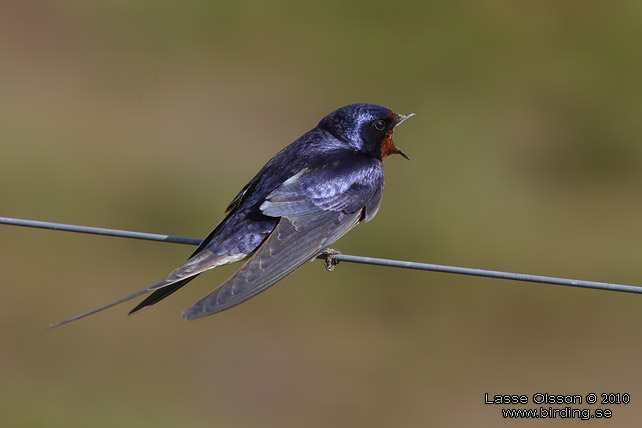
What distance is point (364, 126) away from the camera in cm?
450

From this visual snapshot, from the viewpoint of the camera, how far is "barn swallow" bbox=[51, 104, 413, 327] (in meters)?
3.71

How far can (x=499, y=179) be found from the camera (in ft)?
35.9

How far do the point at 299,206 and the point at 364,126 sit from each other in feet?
2.07

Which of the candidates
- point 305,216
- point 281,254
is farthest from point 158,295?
point 305,216

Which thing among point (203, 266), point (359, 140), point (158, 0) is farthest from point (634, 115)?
point (203, 266)

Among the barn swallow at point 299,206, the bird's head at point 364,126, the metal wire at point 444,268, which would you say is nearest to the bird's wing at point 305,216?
the barn swallow at point 299,206

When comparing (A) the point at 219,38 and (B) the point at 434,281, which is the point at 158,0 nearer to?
(A) the point at 219,38

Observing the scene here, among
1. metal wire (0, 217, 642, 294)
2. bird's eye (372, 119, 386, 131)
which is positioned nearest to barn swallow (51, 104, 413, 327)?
bird's eye (372, 119, 386, 131)

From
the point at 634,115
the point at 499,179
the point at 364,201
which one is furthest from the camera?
the point at 634,115

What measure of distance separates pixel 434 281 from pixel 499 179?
1558 mm

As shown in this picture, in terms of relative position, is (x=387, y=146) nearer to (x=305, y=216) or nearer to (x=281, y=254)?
(x=305, y=216)

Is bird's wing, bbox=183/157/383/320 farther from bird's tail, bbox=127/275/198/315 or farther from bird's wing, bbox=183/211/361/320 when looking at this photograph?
bird's tail, bbox=127/275/198/315

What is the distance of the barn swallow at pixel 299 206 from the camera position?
3.71m

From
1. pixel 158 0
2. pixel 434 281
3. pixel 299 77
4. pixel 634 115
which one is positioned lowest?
pixel 434 281
